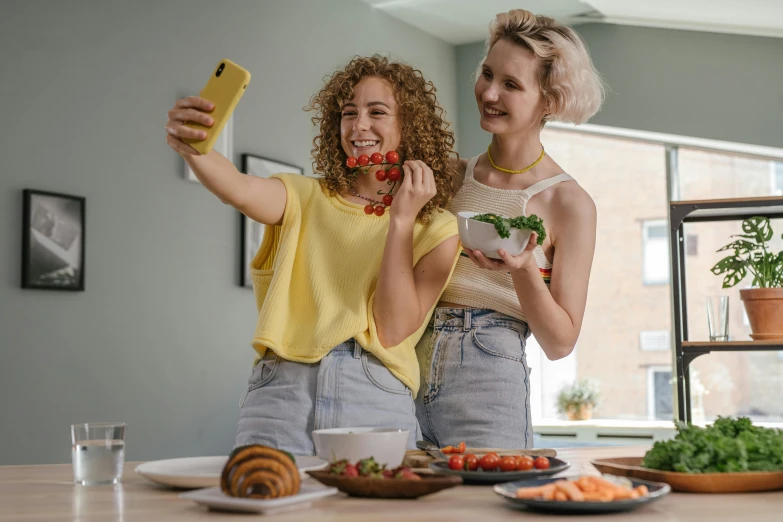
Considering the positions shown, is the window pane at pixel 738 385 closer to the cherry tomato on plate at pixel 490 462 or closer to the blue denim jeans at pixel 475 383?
the blue denim jeans at pixel 475 383

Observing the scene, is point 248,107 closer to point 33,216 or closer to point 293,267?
point 33,216

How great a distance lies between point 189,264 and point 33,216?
2.88ft

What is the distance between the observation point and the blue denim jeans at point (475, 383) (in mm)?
1864

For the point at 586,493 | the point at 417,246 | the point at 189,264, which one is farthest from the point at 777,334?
the point at 586,493

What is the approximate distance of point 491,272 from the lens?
6.37 feet

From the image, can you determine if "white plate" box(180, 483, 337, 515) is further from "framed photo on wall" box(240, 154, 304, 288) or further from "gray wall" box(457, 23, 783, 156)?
"gray wall" box(457, 23, 783, 156)

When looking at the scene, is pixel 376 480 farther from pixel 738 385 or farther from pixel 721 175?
pixel 721 175

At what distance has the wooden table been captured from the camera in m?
1.00

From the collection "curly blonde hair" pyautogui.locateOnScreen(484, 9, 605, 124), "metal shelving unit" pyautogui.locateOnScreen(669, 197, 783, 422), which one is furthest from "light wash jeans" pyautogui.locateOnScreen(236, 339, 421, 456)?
"metal shelving unit" pyautogui.locateOnScreen(669, 197, 783, 422)

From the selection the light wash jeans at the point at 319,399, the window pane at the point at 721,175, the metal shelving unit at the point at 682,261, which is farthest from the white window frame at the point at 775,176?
the light wash jeans at the point at 319,399

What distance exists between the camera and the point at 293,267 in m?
1.77

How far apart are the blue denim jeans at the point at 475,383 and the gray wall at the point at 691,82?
12.9ft

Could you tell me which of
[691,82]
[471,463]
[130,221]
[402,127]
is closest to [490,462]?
[471,463]

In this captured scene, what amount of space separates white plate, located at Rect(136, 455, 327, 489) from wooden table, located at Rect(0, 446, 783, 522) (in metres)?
0.02
